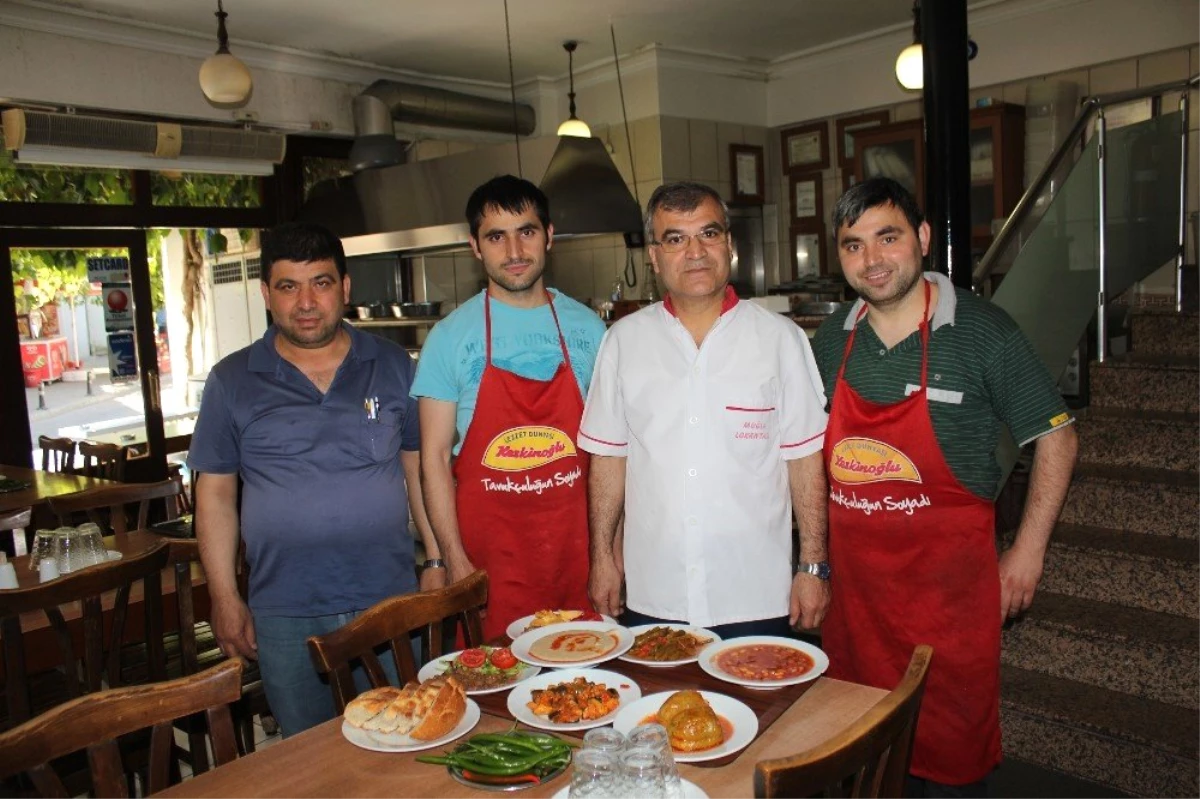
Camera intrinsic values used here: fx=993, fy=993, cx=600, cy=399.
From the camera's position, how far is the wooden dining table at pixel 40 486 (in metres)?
4.41

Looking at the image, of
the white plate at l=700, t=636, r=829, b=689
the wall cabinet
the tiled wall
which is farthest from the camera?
the wall cabinet

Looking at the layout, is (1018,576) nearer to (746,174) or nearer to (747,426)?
(747,426)

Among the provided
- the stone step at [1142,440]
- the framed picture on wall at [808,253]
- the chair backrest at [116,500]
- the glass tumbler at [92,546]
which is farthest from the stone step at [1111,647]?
the framed picture on wall at [808,253]

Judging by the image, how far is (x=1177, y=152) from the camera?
15.4 feet

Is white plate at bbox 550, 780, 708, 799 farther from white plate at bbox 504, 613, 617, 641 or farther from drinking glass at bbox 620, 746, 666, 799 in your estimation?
white plate at bbox 504, 613, 617, 641

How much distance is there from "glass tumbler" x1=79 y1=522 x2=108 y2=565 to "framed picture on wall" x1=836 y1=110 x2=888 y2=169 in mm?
6185

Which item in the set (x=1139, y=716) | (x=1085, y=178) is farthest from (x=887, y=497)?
(x=1085, y=178)

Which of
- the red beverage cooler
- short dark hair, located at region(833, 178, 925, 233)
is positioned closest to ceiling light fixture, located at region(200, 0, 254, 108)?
the red beverage cooler

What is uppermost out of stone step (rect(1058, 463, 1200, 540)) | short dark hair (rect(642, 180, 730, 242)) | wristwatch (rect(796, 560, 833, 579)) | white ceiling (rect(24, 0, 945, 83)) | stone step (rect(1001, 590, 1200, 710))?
white ceiling (rect(24, 0, 945, 83))

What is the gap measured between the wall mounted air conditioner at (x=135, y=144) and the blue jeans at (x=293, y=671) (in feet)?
14.7

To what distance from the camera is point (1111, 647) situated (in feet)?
10.7

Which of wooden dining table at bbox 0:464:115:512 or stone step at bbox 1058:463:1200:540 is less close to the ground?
wooden dining table at bbox 0:464:115:512

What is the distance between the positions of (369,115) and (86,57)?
1.84 metres

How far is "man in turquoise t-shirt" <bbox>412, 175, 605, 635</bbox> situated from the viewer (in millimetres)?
2447
